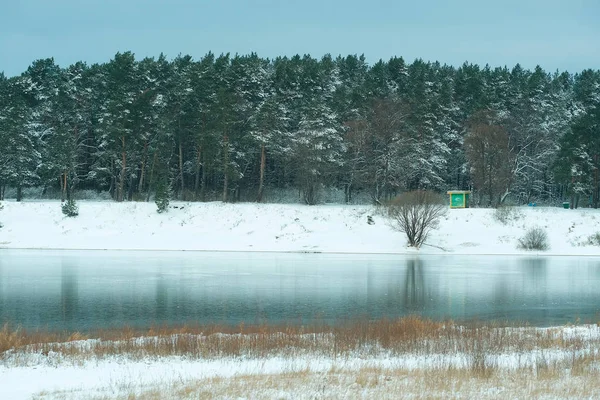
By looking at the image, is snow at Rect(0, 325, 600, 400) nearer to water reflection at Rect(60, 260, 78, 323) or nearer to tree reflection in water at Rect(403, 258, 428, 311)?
water reflection at Rect(60, 260, 78, 323)

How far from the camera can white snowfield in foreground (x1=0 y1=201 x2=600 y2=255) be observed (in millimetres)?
59406

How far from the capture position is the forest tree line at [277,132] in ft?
224

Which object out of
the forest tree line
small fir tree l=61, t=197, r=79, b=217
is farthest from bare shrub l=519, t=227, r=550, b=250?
small fir tree l=61, t=197, r=79, b=217

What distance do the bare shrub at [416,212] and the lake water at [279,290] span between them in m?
6.97

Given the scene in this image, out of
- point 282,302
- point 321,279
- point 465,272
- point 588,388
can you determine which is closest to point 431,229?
point 465,272

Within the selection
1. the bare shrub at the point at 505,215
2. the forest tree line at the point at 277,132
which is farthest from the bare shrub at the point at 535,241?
the forest tree line at the point at 277,132

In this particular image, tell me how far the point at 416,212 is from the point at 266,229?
1444 cm

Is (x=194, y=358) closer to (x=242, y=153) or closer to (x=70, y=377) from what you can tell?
(x=70, y=377)

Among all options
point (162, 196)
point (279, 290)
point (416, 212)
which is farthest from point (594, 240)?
point (162, 196)

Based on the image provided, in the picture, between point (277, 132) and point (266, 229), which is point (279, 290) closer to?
point (266, 229)

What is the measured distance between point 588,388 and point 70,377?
9.50 metres

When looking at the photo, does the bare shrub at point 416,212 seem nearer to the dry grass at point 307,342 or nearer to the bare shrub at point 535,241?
the bare shrub at point 535,241

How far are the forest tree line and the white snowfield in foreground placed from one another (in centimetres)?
438

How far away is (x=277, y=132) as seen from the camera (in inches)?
2731
